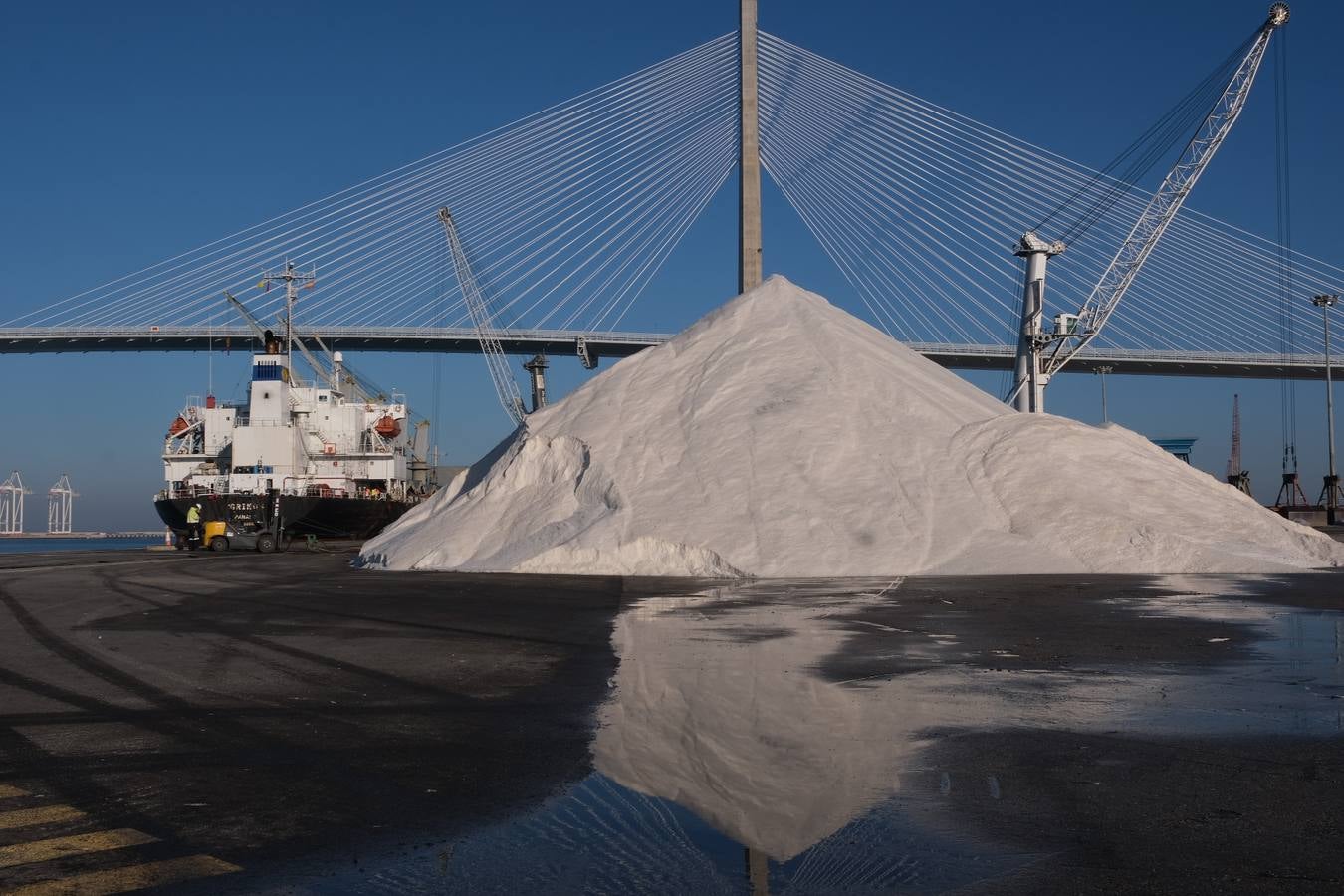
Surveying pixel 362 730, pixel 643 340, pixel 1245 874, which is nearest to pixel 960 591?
pixel 362 730

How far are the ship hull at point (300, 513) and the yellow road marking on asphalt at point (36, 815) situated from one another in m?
42.0

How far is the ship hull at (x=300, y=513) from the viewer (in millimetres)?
47125

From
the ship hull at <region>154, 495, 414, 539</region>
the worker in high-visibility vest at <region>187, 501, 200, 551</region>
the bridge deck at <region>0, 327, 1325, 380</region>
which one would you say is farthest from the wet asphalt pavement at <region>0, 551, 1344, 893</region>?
the bridge deck at <region>0, 327, 1325, 380</region>

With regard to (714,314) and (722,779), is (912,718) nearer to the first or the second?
(722,779)

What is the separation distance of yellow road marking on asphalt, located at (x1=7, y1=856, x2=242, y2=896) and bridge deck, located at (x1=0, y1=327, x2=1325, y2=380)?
6372 cm

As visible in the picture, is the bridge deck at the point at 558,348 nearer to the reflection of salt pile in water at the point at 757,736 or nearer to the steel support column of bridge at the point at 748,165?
the steel support column of bridge at the point at 748,165

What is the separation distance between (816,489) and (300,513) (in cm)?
2975

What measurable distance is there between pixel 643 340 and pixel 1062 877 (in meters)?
68.4

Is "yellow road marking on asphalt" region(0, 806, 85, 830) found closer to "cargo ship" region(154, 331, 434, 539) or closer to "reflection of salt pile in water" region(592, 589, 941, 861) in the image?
"reflection of salt pile in water" region(592, 589, 941, 861)

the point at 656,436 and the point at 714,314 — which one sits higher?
the point at 714,314

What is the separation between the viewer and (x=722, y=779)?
5934 mm

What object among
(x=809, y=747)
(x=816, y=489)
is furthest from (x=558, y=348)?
(x=809, y=747)

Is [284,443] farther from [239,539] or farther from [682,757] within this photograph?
[682,757]

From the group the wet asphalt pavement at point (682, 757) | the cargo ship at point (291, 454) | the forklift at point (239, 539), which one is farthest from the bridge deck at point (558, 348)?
the wet asphalt pavement at point (682, 757)
